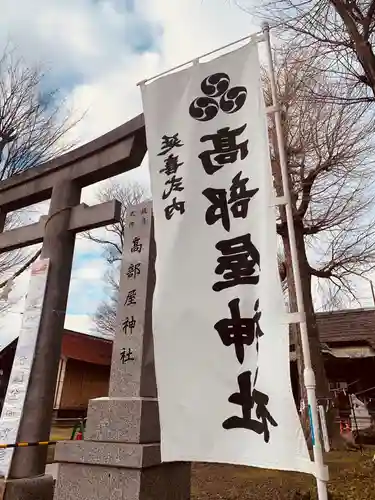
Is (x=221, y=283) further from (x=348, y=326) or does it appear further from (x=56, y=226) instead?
(x=348, y=326)

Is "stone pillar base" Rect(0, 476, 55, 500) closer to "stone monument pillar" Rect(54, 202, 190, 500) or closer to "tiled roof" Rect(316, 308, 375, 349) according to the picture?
"stone monument pillar" Rect(54, 202, 190, 500)

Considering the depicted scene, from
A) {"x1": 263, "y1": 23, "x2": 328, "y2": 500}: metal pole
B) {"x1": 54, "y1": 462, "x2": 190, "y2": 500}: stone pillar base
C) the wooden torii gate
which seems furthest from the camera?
the wooden torii gate

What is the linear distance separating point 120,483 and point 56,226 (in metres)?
4.02

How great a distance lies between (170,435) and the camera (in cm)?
270

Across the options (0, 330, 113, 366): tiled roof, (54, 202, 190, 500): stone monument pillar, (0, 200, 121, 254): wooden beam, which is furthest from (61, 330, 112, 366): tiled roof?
(54, 202, 190, 500): stone monument pillar

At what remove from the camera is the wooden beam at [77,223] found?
6262mm

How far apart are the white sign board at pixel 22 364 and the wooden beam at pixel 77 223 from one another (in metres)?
0.75

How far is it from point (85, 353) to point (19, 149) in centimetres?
1041

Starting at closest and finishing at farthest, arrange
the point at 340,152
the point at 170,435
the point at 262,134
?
the point at 170,435 < the point at 262,134 < the point at 340,152

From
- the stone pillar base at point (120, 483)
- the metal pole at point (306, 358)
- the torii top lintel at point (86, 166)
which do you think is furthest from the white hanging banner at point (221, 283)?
the torii top lintel at point (86, 166)

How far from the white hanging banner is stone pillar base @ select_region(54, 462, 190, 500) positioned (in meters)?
1.67

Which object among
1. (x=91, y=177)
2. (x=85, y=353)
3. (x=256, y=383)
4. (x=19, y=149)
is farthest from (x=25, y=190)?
(x=85, y=353)

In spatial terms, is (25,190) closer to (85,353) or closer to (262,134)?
(262,134)

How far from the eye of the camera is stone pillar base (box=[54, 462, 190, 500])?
13.1 ft
